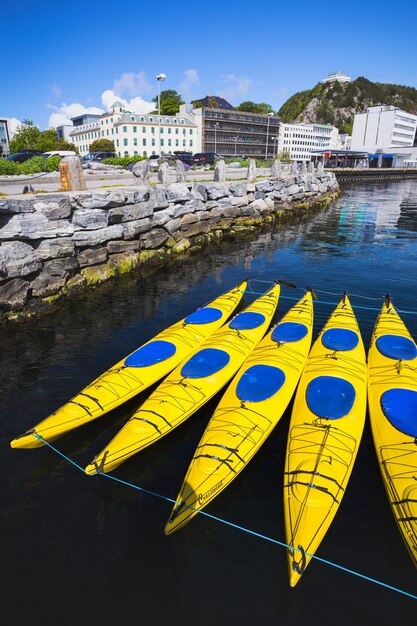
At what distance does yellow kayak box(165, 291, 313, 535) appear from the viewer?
547 cm

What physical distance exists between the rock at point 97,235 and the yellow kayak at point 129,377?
6616mm

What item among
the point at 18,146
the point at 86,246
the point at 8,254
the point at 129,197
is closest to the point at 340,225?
the point at 129,197

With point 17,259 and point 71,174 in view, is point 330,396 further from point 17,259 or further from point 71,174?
point 71,174

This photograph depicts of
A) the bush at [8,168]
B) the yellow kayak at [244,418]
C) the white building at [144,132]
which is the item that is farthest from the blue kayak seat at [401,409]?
the white building at [144,132]

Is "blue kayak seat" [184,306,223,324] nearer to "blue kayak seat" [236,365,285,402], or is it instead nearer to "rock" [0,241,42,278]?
"blue kayak seat" [236,365,285,402]

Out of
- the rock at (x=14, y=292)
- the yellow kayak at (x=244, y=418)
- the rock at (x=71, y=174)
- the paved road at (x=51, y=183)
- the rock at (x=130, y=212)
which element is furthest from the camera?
the paved road at (x=51, y=183)

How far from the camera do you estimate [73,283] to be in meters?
14.7

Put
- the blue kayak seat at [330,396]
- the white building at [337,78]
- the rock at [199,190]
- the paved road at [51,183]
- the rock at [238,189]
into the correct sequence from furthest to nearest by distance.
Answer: the white building at [337,78]
the rock at [238,189]
the rock at [199,190]
the paved road at [51,183]
the blue kayak seat at [330,396]

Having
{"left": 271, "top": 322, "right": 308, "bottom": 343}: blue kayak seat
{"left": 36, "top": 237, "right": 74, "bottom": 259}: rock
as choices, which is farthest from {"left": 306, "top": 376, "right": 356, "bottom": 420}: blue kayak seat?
{"left": 36, "top": 237, "right": 74, "bottom": 259}: rock

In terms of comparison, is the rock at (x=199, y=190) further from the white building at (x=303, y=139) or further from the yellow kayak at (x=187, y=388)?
the white building at (x=303, y=139)

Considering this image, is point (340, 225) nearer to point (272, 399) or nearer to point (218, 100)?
point (272, 399)

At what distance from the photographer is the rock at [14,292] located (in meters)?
12.3

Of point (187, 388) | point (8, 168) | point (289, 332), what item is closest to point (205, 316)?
point (289, 332)

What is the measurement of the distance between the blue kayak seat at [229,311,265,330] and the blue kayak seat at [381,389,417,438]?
4.10m
